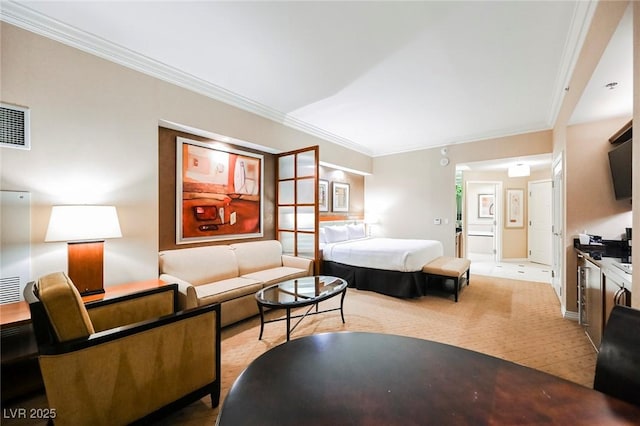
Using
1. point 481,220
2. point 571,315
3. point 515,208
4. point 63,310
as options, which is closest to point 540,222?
point 515,208

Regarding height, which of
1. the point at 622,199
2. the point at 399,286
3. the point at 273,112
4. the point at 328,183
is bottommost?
the point at 399,286

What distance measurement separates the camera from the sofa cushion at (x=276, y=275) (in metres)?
3.28

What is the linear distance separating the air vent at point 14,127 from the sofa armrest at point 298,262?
2.92 meters

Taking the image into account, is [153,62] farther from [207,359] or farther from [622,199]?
[622,199]

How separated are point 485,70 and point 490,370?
3.15 metres

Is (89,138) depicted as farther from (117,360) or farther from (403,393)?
(403,393)

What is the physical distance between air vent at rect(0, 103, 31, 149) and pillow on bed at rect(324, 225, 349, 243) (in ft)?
12.8

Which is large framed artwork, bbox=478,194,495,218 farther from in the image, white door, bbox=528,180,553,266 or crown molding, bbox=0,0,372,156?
crown molding, bbox=0,0,372,156

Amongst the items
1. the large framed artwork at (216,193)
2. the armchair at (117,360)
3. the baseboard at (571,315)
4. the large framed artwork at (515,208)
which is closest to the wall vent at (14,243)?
the armchair at (117,360)

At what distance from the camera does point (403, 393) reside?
749mm

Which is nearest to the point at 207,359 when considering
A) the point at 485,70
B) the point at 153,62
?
the point at 153,62

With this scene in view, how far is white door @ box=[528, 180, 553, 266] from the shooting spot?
6.46 m

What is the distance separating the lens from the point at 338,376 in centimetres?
83

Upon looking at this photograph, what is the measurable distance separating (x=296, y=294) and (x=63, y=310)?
174 cm
